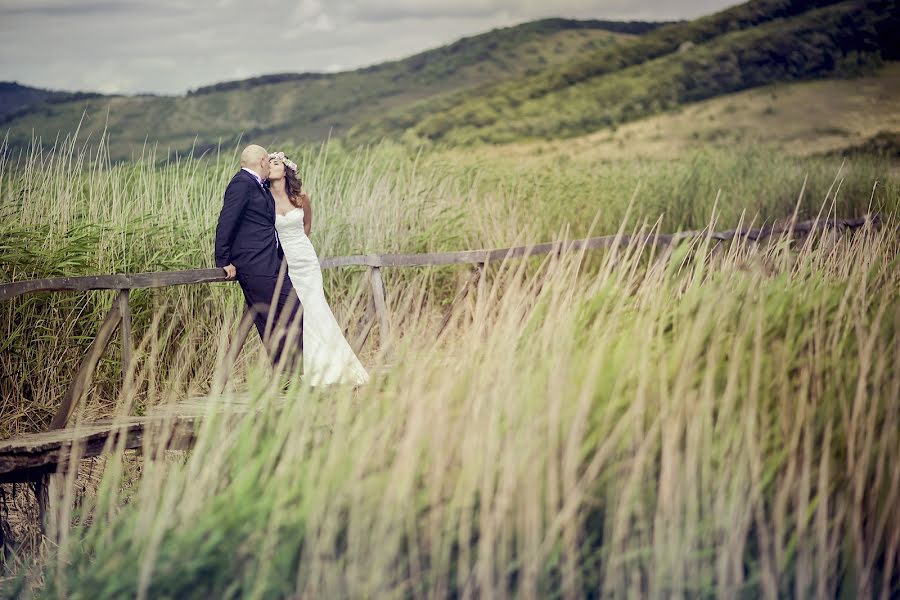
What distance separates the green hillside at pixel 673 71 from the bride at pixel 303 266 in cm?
3798

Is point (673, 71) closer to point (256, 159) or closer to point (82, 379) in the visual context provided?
point (256, 159)

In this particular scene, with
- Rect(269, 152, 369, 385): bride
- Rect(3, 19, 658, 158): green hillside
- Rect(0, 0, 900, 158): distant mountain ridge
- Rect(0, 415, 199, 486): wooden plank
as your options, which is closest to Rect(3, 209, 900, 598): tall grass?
Rect(0, 415, 199, 486): wooden plank

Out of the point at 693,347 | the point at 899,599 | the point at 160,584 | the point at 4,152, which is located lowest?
the point at 899,599

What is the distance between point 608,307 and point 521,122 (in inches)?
1926

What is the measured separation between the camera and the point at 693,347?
3004 millimetres

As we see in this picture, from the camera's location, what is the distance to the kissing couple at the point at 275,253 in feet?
16.4

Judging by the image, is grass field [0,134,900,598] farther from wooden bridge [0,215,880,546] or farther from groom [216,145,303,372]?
groom [216,145,303,372]

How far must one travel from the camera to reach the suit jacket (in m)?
4.99

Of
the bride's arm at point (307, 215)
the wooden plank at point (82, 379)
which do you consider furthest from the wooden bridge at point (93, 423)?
the bride's arm at point (307, 215)

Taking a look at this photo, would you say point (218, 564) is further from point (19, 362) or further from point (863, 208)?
point (863, 208)

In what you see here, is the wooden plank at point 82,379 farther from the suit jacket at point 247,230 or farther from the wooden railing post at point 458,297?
the wooden railing post at point 458,297

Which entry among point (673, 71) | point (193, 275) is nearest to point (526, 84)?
point (673, 71)

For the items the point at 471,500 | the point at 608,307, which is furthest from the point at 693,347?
the point at 471,500

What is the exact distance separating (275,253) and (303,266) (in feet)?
0.80
